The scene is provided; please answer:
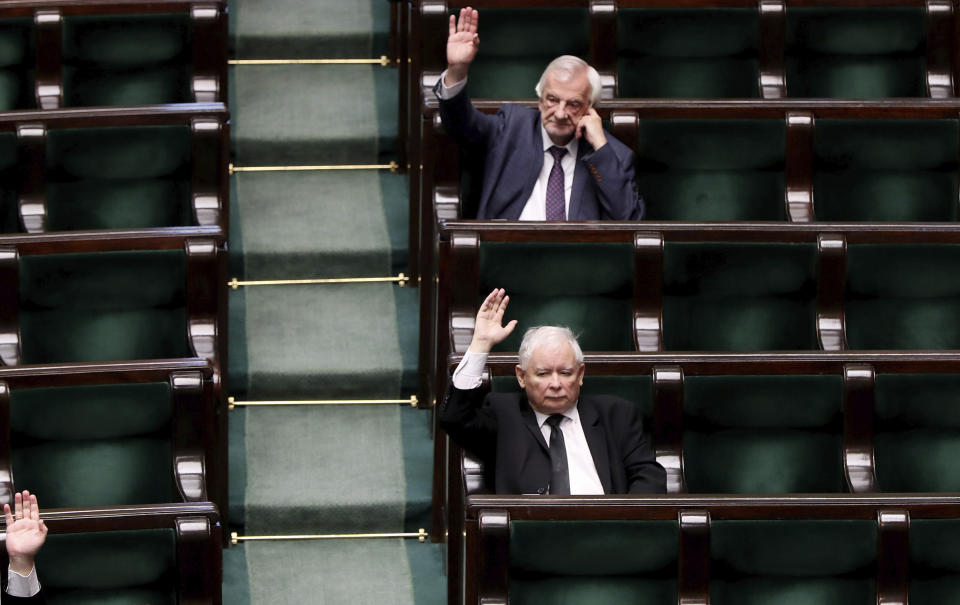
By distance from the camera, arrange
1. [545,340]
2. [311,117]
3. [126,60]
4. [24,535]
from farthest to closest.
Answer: [311,117], [126,60], [545,340], [24,535]

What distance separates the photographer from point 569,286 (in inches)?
41.6

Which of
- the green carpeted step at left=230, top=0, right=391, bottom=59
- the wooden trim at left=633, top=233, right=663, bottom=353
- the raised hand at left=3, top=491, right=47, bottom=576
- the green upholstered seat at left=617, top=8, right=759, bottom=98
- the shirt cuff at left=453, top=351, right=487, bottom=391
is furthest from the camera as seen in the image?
the green carpeted step at left=230, top=0, right=391, bottom=59

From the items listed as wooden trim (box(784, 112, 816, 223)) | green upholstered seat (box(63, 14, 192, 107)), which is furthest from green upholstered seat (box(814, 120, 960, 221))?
green upholstered seat (box(63, 14, 192, 107))

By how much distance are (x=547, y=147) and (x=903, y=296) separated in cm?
24

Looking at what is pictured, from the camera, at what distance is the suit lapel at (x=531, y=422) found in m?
0.96

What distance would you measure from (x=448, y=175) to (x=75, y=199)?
0.24m

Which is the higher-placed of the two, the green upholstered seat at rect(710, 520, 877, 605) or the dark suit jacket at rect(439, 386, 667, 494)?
the dark suit jacket at rect(439, 386, 667, 494)

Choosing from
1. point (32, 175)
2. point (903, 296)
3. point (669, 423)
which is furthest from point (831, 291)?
point (32, 175)

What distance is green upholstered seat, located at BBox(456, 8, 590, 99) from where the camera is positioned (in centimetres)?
125

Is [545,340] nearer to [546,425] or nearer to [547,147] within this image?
[546,425]

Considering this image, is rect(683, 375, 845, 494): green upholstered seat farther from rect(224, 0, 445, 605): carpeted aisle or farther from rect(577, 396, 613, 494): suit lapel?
rect(224, 0, 445, 605): carpeted aisle

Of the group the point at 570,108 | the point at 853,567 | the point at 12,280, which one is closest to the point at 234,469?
the point at 12,280

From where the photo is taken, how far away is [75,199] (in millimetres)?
1136

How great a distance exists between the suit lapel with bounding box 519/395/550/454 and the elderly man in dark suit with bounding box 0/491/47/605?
0.89ft
